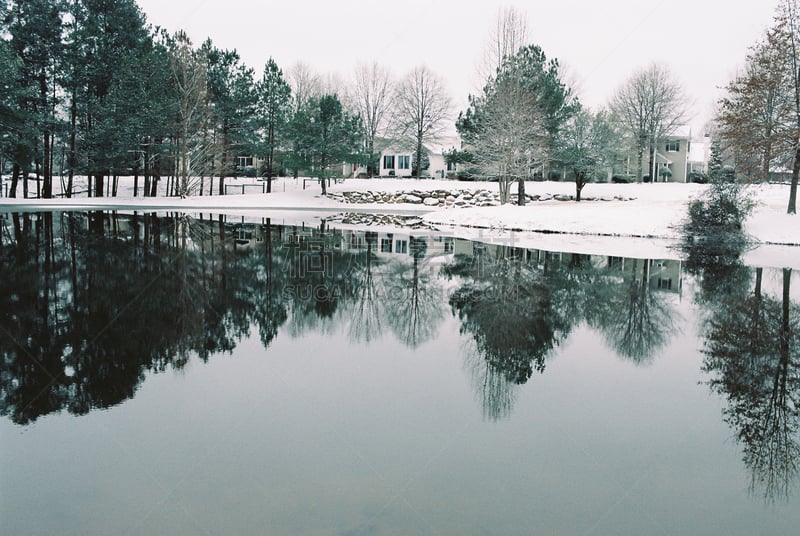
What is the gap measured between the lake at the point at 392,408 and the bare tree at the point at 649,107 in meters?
55.9

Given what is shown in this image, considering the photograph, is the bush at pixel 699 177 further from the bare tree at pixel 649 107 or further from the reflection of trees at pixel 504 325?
the reflection of trees at pixel 504 325

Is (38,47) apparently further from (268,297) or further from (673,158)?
(673,158)

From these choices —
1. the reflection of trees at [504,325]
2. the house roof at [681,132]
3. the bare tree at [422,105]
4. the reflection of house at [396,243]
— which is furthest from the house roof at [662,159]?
the reflection of trees at [504,325]

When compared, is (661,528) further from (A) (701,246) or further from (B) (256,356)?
(A) (701,246)

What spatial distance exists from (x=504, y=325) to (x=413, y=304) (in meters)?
2.34

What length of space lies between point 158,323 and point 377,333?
3.41m

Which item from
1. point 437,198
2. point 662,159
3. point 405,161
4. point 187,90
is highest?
point 187,90

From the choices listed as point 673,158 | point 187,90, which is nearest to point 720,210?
point 187,90

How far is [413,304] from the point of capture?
12.1 meters

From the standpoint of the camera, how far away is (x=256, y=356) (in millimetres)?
8344

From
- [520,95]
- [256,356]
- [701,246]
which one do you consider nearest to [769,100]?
[701,246]

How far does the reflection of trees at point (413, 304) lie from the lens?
995 cm

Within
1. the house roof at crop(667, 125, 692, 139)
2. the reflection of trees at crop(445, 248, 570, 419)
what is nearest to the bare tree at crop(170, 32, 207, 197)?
the reflection of trees at crop(445, 248, 570, 419)

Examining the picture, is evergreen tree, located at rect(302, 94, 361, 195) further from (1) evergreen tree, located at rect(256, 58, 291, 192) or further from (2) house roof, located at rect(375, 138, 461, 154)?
(2) house roof, located at rect(375, 138, 461, 154)
